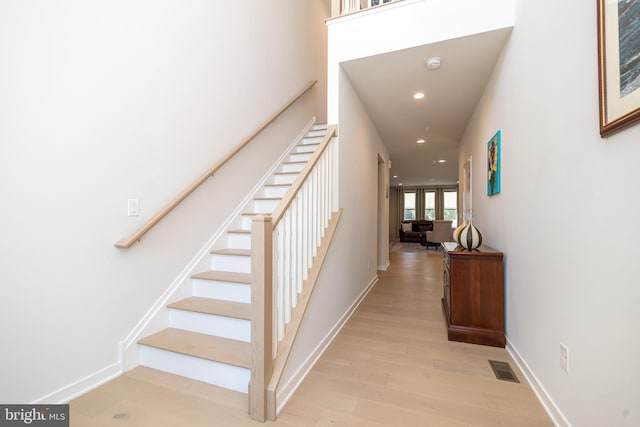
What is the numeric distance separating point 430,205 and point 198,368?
43.4 feet

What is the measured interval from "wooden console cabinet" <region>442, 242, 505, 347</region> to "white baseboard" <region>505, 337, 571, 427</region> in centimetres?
23

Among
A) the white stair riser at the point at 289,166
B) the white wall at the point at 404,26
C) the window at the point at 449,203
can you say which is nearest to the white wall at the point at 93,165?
the white stair riser at the point at 289,166

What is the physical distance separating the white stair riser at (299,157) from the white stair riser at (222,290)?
6.90ft

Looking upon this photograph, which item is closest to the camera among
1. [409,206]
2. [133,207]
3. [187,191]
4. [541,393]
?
[541,393]

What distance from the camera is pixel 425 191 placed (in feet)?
43.9

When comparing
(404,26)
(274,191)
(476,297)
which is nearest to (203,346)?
(274,191)

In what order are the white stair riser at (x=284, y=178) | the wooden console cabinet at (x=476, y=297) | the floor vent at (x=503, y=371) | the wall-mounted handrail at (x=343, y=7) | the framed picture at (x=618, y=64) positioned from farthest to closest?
the white stair riser at (x=284, y=178) → the wall-mounted handrail at (x=343, y=7) → the wooden console cabinet at (x=476, y=297) → the floor vent at (x=503, y=371) → the framed picture at (x=618, y=64)

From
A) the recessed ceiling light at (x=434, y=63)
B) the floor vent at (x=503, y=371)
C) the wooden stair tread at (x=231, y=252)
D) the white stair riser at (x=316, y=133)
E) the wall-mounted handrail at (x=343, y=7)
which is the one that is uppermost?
the wall-mounted handrail at (x=343, y=7)

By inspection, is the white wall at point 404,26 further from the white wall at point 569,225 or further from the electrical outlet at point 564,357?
the electrical outlet at point 564,357

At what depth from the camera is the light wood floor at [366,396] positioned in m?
1.46

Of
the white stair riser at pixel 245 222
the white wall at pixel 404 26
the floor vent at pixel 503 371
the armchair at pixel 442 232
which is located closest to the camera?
the floor vent at pixel 503 371

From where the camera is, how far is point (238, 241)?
2.81 meters

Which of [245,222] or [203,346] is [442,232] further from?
[203,346]

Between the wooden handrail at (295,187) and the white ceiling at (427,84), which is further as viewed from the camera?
the white ceiling at (427,84)
